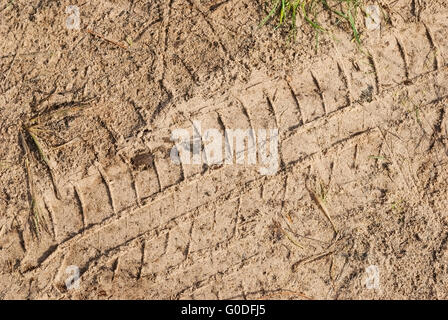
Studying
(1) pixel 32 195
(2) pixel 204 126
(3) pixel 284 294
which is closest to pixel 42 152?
(1) pixel 32 195

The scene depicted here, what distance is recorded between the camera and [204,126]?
2.21m

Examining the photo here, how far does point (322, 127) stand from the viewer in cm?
224

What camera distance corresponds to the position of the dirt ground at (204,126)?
2.21 m

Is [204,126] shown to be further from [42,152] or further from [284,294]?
[284,294]

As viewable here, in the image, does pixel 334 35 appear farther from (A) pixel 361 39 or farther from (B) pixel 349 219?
(B) pixel 349 219

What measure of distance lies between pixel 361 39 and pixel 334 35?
15cm

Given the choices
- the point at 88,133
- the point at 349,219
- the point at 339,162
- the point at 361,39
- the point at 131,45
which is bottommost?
the point at 349,219

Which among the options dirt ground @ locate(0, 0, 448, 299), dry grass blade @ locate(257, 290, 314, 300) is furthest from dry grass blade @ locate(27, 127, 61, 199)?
dry grass blade @ locate(257, 290, 314, 300)

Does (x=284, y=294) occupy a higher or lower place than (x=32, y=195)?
lower

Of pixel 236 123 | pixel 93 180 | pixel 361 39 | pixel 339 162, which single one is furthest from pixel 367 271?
pixel 93 180

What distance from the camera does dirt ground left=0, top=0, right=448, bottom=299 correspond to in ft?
7.26

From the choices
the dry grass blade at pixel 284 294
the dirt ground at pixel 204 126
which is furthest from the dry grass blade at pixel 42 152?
the dry grass blade at pixel 284 294

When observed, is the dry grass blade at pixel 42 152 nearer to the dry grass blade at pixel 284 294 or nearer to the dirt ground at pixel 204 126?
the dirt ground at pixel 204 126

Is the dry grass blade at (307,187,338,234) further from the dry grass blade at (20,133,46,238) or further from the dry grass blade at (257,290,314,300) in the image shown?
the dry grass blade at (20,133,46,238)
